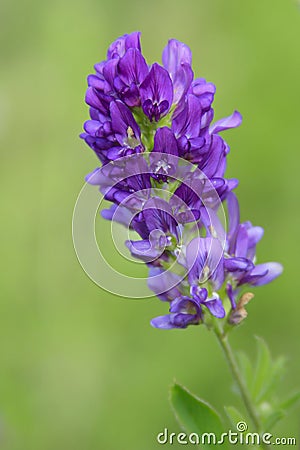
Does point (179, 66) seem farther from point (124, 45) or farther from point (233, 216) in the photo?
point (233, 216)

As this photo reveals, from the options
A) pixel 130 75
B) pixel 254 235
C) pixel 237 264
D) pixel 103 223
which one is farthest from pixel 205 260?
pixel 103 223

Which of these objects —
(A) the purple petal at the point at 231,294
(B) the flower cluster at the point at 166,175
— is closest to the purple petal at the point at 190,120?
(B) the flower cluster at the point at 166,175

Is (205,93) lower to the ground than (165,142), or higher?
higher

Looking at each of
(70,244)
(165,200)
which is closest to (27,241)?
(70,244)

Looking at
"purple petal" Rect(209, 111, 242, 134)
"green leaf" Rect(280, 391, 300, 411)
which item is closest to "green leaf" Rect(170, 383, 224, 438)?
"green leaf" Rect(280, 391, 300, 411)

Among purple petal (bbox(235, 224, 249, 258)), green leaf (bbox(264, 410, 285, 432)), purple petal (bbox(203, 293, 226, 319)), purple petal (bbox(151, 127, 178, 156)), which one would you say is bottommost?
green leaf (bbox(264, 410, 285, 432))

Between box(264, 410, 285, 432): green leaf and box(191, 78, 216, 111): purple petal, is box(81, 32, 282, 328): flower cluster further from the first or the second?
box(264, 410, 285, 432): green leaf

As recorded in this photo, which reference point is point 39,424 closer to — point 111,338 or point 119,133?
point 111,338
